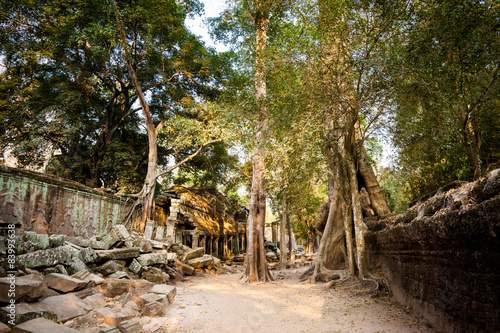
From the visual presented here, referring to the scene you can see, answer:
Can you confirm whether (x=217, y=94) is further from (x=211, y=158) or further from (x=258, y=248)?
(x=258, y=248)

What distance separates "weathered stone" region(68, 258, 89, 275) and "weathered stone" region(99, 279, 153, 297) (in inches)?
24.6

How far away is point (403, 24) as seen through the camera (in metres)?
6.09

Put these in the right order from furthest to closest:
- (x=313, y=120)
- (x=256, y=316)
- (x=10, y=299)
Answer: (x=313, y=120)
(x=256, y=316)
(x=10, y=299)

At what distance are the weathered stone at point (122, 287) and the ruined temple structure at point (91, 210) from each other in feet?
7.15

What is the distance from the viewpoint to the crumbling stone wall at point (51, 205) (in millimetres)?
7230

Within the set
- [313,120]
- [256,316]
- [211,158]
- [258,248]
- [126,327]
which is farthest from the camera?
[211,158]

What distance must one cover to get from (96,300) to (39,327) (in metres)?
1.77

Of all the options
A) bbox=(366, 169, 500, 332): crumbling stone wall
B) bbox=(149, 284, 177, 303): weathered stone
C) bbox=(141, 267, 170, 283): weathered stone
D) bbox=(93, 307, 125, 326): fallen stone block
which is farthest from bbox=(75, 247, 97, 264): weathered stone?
bbox=(366, 169, 500, 332): crumbling stone wall

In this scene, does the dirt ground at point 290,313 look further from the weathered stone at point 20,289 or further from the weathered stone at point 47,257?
the weathered stone at point 47,257

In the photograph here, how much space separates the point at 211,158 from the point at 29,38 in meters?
10.6

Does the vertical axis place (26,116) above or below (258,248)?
above

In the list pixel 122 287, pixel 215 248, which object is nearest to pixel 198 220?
pixel 215 248

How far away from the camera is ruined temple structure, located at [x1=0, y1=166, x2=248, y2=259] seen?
24.3 ft

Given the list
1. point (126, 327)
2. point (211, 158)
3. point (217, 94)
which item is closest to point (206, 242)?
point (211, 158)
